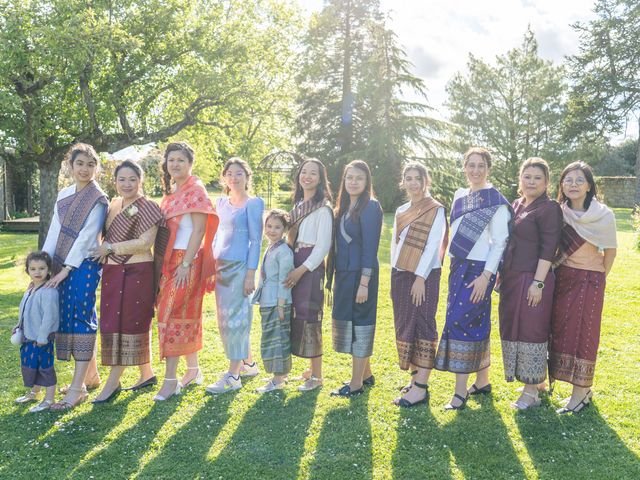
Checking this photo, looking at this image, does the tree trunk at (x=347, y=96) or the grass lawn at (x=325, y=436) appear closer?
the grass lawn at (x=325, y=436)

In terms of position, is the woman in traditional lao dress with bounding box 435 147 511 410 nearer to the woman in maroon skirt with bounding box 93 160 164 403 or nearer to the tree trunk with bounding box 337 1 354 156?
the woman in maroon skirt with bounding box 93 160 164 403

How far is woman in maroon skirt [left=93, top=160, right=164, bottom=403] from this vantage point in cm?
420

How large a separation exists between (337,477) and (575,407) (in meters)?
2.07

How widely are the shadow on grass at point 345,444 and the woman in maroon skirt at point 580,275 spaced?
1.55 meters

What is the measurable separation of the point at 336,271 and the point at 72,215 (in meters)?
2.11

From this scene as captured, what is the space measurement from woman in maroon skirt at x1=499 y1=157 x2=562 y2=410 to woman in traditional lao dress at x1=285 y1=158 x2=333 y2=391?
1425 millimetres

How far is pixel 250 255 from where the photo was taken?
4438 mm

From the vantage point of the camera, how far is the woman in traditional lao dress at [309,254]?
4301 millimetres

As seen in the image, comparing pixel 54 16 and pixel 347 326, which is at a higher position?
pixel 54 16

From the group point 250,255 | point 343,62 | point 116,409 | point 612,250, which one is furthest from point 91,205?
point 343,62

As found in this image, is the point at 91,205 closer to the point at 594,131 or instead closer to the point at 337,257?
the point at 337,257

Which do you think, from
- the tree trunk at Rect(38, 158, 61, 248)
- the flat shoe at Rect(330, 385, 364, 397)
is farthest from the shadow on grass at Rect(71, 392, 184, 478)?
the tree trunk at Rect(38, 158, 61, 248)

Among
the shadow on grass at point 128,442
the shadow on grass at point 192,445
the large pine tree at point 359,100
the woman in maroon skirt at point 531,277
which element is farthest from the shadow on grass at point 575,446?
the large pine tree at point 359,100

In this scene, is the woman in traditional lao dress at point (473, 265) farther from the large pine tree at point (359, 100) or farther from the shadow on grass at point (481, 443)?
the large pine tree at point (359, 100)
